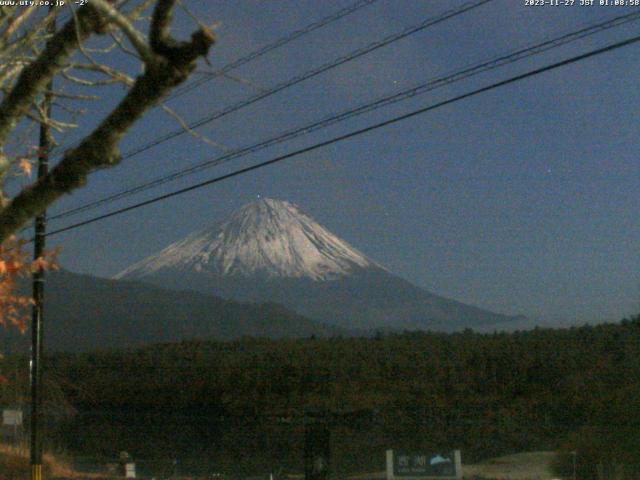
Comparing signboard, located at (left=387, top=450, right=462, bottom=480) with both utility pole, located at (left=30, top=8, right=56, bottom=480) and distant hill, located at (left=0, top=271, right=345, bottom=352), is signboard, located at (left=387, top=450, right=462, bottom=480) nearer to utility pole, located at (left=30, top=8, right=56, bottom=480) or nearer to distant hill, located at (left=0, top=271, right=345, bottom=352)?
utility pole, located at (left=30, top=8, right=56, bottom=480)

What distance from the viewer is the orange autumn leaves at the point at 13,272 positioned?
8.05 m

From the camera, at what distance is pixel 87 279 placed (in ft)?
360

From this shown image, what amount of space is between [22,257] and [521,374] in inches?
1407

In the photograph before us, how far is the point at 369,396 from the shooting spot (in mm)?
42875

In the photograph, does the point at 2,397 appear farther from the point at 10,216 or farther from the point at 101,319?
the point at 101,319

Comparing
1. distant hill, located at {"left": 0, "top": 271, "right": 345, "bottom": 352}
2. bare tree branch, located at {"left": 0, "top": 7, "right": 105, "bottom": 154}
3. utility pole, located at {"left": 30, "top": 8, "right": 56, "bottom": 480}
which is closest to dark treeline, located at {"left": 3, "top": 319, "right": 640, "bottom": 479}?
utility pole, located at {"left": 30, "top": 8, "right": 56, "bottom": 480}

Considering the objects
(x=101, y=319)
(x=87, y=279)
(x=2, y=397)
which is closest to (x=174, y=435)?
(x=2, y=397)

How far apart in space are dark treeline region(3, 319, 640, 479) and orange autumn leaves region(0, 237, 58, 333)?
17.4m

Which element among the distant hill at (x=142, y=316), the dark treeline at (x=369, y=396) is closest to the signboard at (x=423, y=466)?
the dark treeline at (x=369, y=396)

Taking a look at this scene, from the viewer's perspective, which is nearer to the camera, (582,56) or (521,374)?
(582,56)

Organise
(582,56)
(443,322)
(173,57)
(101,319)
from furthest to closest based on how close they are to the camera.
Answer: (443,322)
(101,319)
(582,56)
(173,57)

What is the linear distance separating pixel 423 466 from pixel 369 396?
23.5m

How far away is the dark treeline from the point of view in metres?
28.9

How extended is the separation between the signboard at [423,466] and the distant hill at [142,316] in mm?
65880
